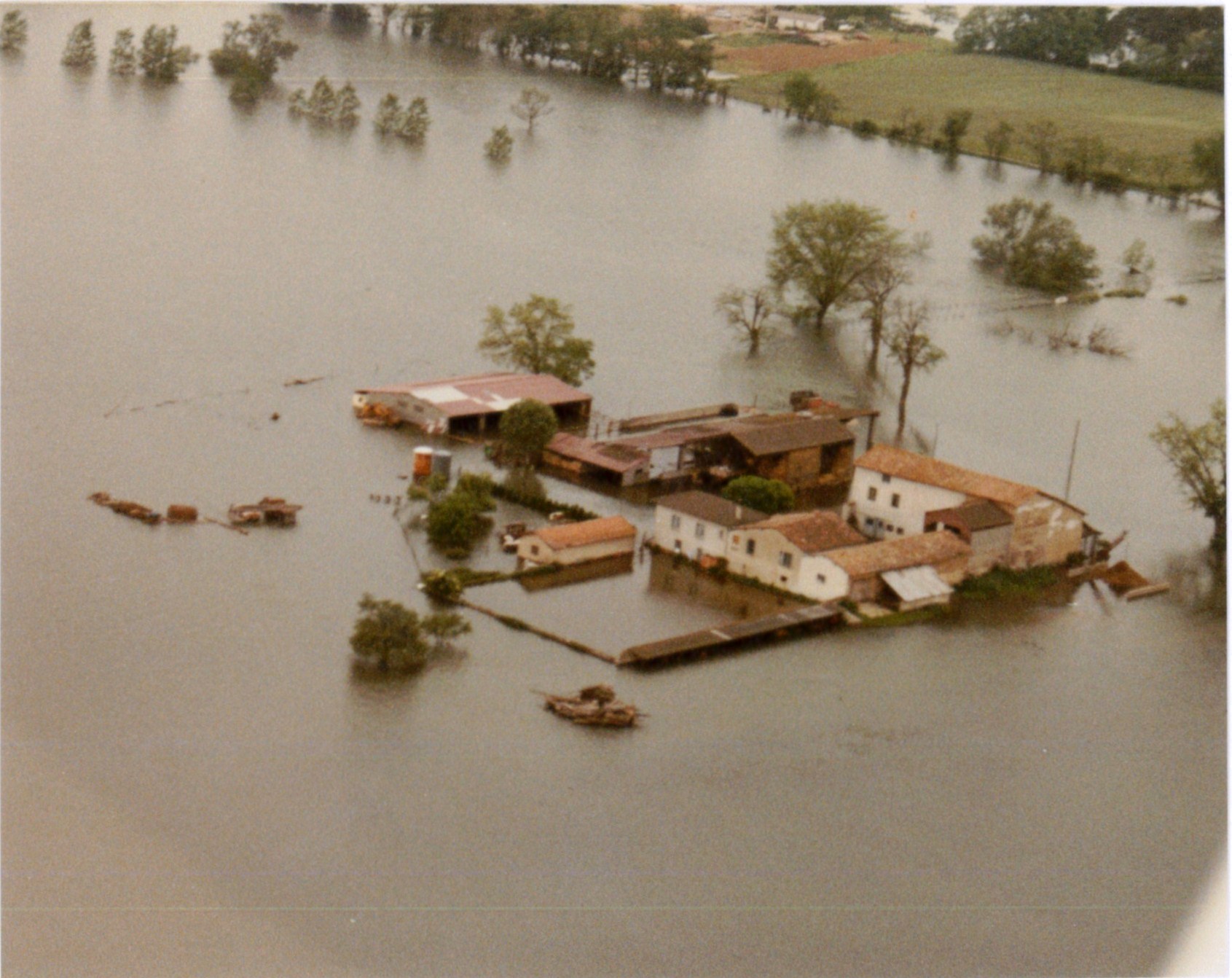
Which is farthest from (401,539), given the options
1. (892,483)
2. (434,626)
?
(892,483)

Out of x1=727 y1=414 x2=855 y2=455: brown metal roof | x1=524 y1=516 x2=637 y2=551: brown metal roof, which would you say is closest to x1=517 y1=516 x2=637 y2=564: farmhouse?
x1=524 y1=516 x2=637 y2=551: brown metal roof

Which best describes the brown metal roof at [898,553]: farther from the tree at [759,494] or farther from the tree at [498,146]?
the tree at [498,146]

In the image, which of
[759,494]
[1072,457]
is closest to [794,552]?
[759,494]

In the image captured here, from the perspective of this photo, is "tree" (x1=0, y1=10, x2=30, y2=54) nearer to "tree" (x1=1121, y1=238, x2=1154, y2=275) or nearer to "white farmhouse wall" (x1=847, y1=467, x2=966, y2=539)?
"tree" (x1=1121, y1=238, x2=1154, y2=275)

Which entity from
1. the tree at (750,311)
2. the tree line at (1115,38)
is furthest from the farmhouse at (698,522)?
the tree line at (1115,38)

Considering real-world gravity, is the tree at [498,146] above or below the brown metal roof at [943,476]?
above
